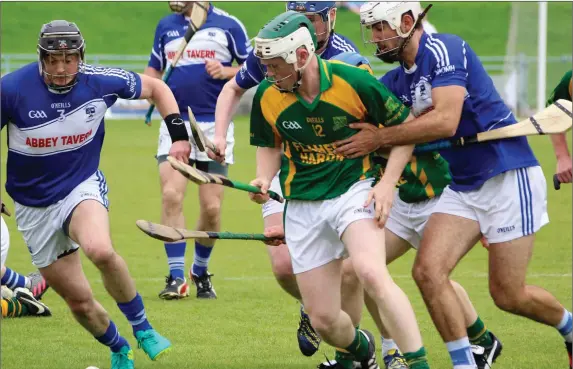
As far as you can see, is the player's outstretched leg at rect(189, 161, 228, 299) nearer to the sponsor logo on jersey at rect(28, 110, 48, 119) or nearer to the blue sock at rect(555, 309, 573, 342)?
the sponsor logo on jersey at rect(28, 110, 48, 119)

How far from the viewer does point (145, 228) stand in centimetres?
562

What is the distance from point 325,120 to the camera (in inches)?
211

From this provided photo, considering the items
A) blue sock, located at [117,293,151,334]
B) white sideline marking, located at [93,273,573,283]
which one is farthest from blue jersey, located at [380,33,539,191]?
white sideline marking, located at [93,273,573,283]

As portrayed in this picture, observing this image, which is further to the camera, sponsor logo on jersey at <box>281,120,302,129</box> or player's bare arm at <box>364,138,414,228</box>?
sponsor logo on jersey at <box>281,120,302,129</box>

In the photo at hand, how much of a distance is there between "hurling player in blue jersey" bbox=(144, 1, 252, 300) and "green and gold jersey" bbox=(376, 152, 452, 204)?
315cm

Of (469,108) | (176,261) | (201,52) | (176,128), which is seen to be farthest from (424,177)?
(201,52)

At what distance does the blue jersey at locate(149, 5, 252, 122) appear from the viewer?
9.45 meters

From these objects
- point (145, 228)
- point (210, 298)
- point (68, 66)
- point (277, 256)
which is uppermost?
point (68, 66)

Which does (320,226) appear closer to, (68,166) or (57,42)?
(68,166)

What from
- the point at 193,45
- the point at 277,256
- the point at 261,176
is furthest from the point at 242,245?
the point at 261,176

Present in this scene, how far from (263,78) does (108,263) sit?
4.61ft

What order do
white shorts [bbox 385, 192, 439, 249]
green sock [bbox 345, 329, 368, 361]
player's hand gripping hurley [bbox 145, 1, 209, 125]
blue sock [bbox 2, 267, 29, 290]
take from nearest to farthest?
1. green sock [bbox 345, 329, 368, 361]
2. white shorts [bbox 385, 192, 439, 249]
3. blue sock [bbox 2, 267, 29, 290]
4. player's hand gripping hurley [bbox 145, 1, 209, 125]

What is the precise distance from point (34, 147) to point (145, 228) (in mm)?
916

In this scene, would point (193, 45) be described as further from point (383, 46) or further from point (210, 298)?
point (383, 46)
